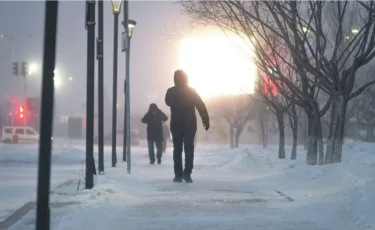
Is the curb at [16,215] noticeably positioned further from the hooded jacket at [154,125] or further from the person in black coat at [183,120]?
the hooded jacket at [154,125]

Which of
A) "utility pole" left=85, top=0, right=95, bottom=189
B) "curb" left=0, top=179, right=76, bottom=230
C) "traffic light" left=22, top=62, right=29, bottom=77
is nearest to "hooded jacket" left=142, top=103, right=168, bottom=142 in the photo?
"utility pole" left=85, top=0, right=95, bottom=189

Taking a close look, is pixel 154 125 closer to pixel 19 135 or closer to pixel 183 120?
pixel 183 120

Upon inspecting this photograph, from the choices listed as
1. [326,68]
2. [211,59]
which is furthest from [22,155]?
[326,68]

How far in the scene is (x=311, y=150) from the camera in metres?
15.9

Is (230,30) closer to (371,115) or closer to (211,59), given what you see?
(211,59)

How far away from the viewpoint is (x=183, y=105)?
31.3 feet

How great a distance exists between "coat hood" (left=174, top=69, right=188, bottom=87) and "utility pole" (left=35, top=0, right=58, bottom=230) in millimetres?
5652

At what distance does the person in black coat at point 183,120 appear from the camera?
372 inches

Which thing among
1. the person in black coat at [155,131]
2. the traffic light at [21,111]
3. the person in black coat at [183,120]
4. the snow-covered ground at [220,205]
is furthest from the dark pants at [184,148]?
the traffic light at [21,111]

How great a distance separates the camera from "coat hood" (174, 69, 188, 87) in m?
9.64

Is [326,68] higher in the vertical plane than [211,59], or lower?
lower

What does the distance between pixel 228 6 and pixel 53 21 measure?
9.66 m

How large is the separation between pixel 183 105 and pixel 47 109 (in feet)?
18.5

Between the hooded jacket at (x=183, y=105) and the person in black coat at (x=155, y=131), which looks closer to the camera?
the hooded jacket at (x=183, y=105)
